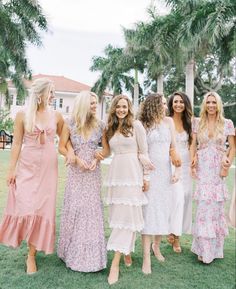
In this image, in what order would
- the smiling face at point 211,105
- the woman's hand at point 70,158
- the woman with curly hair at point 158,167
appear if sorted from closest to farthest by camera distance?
the woman's hand at point 70,158, the woman with curly hair at point 158,167, the smiling face at point 211,105

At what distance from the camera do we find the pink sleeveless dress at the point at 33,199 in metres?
4.03

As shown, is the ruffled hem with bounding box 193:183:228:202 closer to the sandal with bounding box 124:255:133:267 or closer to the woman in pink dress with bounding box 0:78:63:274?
the sandal with bounding box 124:255:133:267

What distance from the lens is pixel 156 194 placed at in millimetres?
4402

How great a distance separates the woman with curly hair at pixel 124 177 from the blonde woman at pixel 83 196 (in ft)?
0.49

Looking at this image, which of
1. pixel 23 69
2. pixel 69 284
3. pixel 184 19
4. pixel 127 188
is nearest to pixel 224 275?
pixel 127 188

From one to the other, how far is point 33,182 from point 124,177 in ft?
3.31

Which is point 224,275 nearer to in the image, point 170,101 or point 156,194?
point 156,194

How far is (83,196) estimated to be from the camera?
4078 mm

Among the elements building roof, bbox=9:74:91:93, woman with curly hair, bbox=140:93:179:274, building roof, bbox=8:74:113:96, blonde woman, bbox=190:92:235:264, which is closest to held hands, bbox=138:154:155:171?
woman with curly hair, bbox=140:93:179:274

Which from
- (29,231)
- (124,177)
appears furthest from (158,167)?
(29,231)

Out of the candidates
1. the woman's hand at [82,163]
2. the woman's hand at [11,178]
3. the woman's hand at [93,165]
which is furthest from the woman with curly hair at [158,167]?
the woman's hand at [11,178]

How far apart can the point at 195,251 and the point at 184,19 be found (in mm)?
18820

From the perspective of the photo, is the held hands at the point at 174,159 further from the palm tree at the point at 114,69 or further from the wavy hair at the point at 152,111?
the palm tree at the point at 114,69

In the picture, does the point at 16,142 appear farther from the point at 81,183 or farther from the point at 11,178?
the point at 81,183
